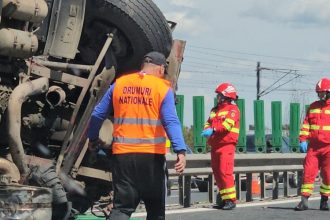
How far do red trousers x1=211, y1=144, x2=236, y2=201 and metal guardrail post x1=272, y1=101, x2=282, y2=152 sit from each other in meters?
4.70

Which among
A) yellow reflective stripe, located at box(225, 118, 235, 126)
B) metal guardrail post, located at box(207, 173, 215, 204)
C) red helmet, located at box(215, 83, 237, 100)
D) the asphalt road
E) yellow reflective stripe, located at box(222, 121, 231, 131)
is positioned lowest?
the asphalt road

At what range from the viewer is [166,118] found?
17.6 feet

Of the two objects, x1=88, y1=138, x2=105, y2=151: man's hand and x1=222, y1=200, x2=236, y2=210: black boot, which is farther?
x1=222, y1=200, x2=236, y2=210: black boot

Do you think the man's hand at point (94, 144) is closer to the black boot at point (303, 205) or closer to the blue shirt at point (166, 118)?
the blue shirt at point (166, 118)

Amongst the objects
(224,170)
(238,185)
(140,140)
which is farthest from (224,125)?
(140,140)

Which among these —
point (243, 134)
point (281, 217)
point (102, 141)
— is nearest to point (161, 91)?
point (102, 141)

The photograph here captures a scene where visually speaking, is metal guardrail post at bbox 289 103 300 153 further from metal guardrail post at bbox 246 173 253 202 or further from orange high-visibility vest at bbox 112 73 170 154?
orange high-visibility vest at bbox 112 73 170 154

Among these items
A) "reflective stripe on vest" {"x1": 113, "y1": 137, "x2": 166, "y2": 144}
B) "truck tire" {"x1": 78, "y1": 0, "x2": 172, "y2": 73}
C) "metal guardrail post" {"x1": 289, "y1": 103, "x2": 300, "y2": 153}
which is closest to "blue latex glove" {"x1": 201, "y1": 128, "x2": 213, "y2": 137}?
"truck tire" {"x1": 78, "y1": 0, "x2": 172, "y2": 73}

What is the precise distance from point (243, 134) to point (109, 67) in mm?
7300

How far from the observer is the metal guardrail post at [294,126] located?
48.9ft

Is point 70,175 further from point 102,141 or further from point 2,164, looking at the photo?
point 2,164

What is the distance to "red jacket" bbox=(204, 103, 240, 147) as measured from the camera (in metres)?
9.80

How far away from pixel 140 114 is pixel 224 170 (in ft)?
14.9

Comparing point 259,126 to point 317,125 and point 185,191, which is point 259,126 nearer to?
point 317,125
